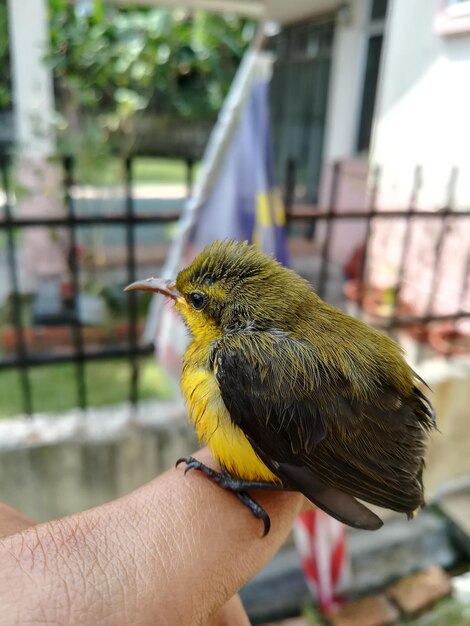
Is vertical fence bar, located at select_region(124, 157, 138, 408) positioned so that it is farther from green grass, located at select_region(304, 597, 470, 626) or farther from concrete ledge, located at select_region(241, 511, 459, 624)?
green grass, located at select_region(304, 597, 470, 626)

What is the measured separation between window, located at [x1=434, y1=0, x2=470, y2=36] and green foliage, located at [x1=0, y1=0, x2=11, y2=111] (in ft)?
34.8

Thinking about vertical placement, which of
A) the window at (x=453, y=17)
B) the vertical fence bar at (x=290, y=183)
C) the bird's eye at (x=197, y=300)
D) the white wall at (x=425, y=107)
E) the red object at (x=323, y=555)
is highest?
the window at (x=453, y=17)

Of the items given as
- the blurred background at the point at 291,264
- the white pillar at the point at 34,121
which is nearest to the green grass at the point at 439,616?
the blurred background at the point at 291,264

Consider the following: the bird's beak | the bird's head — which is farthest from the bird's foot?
the bird's beak

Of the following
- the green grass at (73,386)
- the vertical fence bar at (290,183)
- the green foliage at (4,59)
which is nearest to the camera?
the vertical fence bar at (290,183)

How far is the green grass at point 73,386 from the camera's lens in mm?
4742

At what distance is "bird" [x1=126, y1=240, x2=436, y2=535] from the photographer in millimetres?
1388

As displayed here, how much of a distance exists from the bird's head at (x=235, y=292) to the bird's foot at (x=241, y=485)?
1.23ft

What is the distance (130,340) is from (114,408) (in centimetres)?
41

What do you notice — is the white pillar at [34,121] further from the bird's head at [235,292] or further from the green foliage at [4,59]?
the green foliage at [4,59]

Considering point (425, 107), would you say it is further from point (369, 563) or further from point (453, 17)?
point (369, 563)

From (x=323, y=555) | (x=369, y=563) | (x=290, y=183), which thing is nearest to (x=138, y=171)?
(x=290, y=183)

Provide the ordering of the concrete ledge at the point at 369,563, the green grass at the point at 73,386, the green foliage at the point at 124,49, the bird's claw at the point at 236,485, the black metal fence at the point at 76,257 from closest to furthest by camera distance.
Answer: the bird's claw at the point at 236,485, the black metal fence at the point at 76,257, the concrete ledge at the point at 369,563, the green grass at the point at 73,386, the green foliage at the point at 124,49

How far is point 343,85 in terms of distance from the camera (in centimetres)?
660
